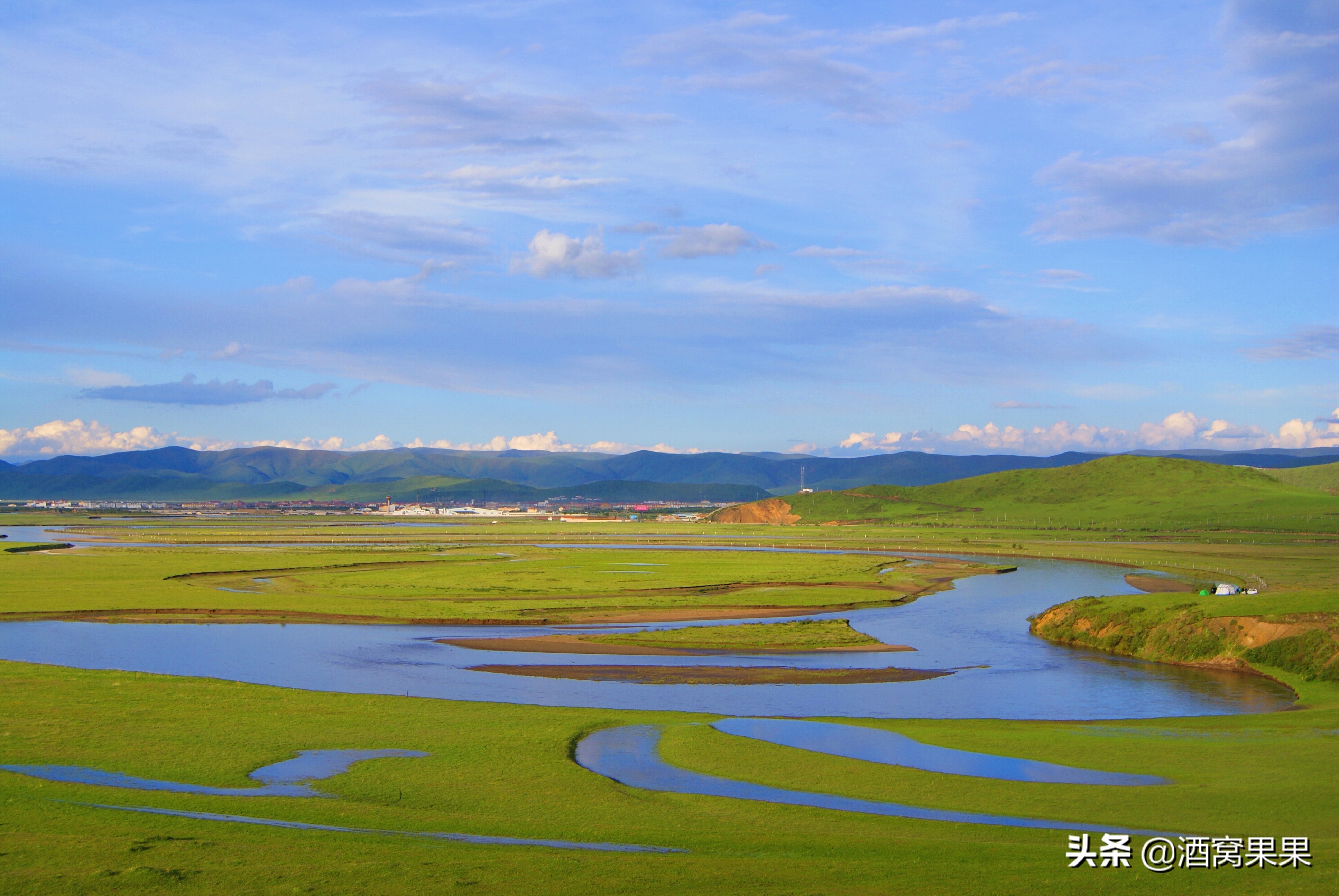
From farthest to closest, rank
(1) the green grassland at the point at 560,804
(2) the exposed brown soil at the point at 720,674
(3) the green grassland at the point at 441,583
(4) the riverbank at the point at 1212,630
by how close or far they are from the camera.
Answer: (3) the green grassland at the point at 441,583 < (4) the riverbank at the point at 1212,630 < (2) the exposed brown soil at the point at 720,674 < (1) the green grassland at the point at 560,804

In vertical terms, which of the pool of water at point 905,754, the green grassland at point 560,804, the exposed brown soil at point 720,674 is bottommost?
the exposed brown soil at point 720,674

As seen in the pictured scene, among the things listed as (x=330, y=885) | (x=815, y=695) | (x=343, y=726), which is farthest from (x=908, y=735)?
(x=330, y=885)

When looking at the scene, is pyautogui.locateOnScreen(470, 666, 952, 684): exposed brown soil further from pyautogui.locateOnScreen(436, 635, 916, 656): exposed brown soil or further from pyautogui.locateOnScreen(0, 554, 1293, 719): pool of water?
pyautogui.locateOnScreen(436, 635, 916, 656): exposed brown soil

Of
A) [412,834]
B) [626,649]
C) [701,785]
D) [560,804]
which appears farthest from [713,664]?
[412,834]

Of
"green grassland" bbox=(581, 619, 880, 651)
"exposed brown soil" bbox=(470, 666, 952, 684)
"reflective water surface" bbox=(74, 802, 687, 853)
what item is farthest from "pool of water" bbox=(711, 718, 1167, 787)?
"green grassland" bbox=(581, 619, 880, 651)

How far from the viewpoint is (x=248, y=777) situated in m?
21.9

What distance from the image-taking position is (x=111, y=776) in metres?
21.5

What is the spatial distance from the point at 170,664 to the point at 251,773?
23741 millimetres

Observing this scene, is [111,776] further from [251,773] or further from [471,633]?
[471,633]

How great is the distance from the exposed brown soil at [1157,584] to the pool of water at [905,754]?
52.0 m

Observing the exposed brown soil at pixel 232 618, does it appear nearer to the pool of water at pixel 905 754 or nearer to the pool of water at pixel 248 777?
the pool of water at pixel 905 754

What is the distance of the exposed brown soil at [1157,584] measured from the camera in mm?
75438

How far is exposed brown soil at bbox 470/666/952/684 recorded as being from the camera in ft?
129
